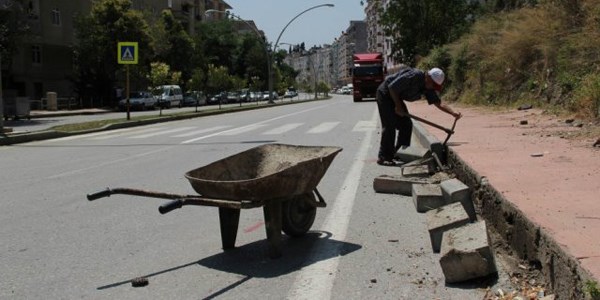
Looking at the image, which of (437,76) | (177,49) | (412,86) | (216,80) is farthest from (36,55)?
(437,76)

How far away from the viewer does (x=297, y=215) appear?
551 cm

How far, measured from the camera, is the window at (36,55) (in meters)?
46.4

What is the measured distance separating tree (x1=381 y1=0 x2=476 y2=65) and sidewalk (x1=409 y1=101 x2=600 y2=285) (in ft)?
105

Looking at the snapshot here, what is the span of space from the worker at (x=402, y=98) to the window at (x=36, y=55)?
4249cm

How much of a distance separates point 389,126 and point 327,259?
211 inches

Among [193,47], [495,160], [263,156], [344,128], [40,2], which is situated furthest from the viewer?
[193,47]

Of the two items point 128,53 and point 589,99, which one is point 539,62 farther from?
point 128,53

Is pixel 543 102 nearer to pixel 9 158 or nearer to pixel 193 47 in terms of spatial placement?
pixel 9 158

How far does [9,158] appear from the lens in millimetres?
12938

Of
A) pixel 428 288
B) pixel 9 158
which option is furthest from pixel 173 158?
pixel 428 288

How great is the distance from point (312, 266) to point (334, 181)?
402cm

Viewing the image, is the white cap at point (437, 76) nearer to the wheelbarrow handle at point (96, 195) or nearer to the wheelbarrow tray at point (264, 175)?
the wheelbarrow tray at point (264, 175)

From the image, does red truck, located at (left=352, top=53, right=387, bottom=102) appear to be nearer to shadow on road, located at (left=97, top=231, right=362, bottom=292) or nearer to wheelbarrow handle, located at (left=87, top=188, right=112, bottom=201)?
shadow on road, located at (left=97, top=231, right=362, bottom=292)

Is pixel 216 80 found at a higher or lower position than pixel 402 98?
higher
